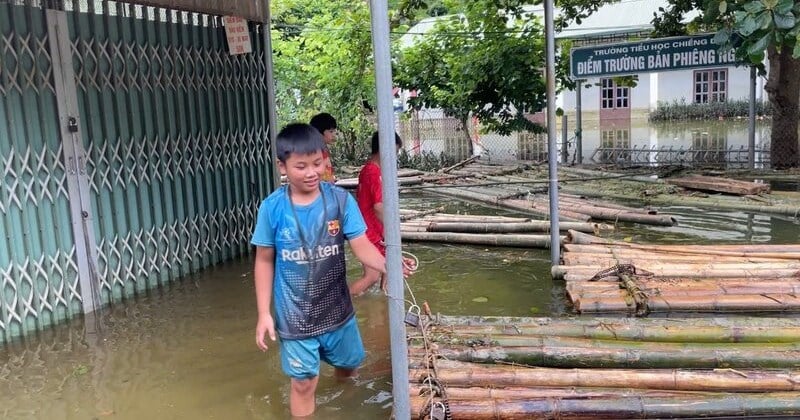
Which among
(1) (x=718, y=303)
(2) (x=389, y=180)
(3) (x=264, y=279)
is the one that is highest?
(2) (x=389, y=180)

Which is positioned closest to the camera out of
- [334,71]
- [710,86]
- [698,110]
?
[334,71]

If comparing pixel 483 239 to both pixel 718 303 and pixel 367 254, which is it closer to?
pixel 718 303

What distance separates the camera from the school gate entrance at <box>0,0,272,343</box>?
5.21 m

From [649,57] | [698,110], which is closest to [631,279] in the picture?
[649,57]

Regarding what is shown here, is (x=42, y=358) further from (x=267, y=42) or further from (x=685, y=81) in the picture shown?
(x=685, y=81)

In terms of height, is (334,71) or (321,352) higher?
(334,71)

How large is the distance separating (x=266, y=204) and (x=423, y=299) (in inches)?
111

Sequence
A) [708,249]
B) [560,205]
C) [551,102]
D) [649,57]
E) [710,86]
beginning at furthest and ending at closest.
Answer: [710,86]
[649,57]
[560,205]
[708,249]
[551,102]

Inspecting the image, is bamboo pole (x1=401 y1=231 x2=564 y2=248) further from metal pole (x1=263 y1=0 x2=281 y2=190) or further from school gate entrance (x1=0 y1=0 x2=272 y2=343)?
school gate entrance (x1=0 y1=0 x2=272 y2=343)

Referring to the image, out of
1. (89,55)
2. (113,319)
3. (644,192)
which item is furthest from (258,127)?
(644,192)

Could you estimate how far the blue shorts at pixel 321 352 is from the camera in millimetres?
3363

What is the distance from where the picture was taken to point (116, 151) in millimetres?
6086

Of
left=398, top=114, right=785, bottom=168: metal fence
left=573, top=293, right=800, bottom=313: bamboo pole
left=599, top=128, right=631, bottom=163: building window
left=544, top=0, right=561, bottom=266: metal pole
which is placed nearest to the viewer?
left=573, top=293, right=800, bottom=313: bamboo pole

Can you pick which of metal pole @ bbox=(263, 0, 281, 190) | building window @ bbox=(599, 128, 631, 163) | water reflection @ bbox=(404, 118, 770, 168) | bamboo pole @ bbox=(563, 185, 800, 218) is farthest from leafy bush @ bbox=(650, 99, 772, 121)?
metal pole @ bbox=(263, 0, 281, 190)
